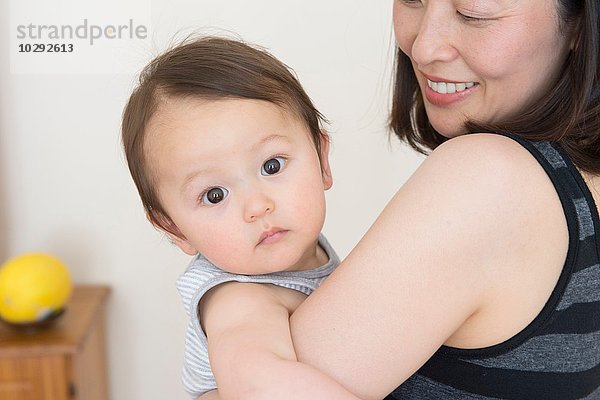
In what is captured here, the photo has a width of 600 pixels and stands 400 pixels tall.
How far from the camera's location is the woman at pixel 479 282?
97cm

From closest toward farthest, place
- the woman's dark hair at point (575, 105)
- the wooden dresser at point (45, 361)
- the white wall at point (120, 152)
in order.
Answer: the woman's dark hair at point (575, 105) → the wooden dresser at point (45, 361) → the white wall at point (120, 152)

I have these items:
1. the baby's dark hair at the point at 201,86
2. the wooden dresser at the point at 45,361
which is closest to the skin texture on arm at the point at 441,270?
the baby's dark hair at the point at 201,86

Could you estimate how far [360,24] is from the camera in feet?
8.86

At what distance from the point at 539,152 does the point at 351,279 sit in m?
0.28

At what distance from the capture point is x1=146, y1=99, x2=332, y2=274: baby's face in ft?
3.89

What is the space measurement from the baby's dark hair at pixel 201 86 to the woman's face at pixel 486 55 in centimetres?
20

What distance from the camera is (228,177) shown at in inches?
46.8

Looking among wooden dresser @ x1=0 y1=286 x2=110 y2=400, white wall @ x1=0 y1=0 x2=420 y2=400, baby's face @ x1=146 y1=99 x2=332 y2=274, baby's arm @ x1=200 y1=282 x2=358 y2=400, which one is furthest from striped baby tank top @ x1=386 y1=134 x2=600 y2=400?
white wall @ x1=0 y1=0 x2=420 y2=400

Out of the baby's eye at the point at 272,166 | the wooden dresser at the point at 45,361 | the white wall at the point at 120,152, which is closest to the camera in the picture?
the baby's eye at the point at 272,166

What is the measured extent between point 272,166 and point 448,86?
1.02 feet

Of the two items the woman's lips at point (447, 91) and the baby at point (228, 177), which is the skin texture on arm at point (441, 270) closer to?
the baby at point (228, 177)

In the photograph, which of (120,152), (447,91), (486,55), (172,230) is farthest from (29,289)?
(486,55)

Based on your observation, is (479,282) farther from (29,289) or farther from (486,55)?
(29,289)

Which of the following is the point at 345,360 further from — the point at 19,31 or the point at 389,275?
the point at 19,31
